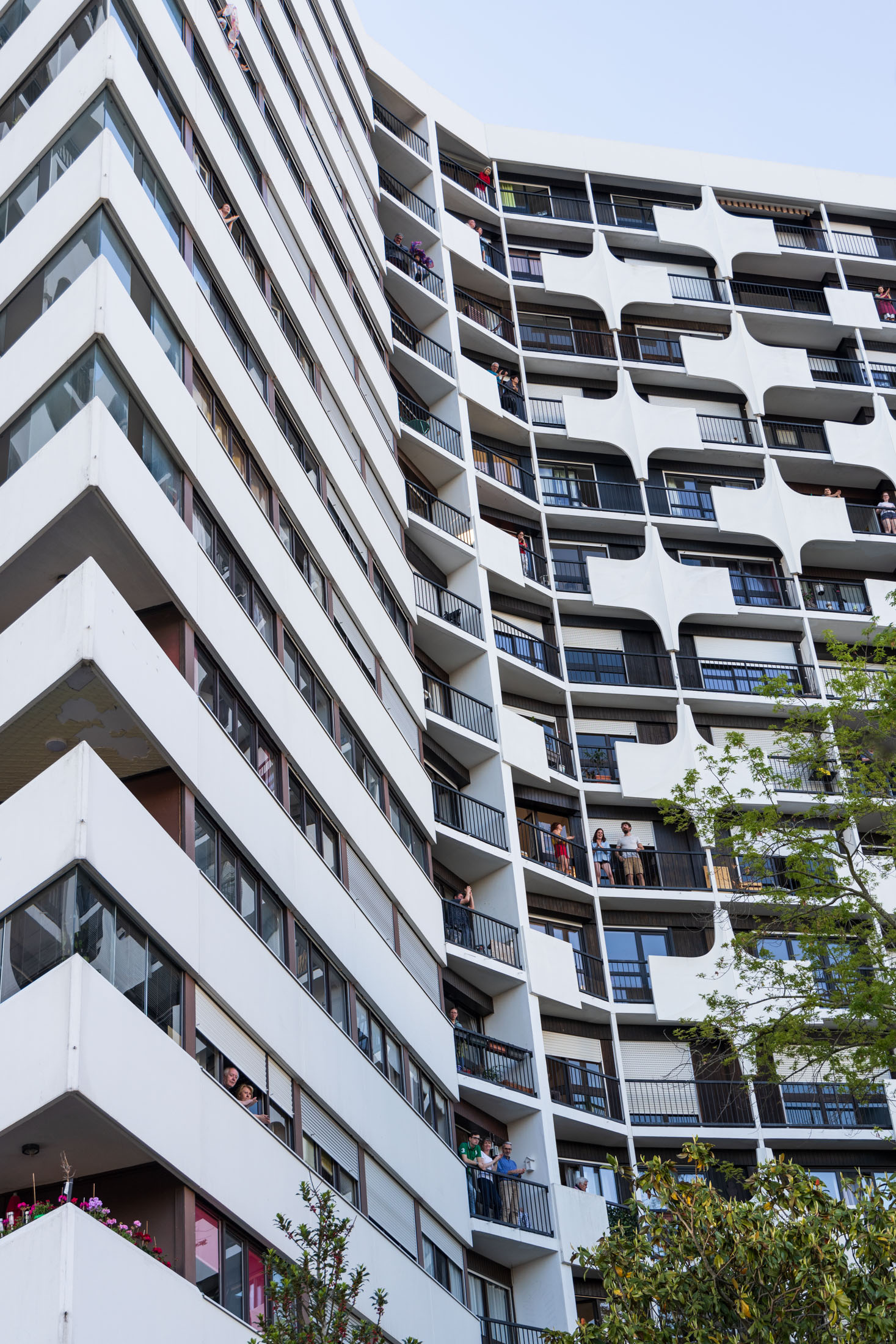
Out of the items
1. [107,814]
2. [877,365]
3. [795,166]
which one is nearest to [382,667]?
[107,814]

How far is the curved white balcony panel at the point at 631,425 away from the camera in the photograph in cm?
4619

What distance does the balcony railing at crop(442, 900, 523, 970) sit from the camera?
34438 mm

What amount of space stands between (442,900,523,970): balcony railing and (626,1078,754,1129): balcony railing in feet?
15.6

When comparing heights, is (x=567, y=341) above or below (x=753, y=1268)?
above

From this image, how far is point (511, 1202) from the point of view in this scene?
32.0m

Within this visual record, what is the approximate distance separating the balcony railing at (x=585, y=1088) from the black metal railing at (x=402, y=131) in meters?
25.8

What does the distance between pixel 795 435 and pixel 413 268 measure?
13.2m

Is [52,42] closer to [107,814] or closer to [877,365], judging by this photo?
[107,814]

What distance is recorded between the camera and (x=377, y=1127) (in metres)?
25.7

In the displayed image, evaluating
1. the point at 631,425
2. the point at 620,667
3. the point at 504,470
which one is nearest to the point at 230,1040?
the point at 620,667

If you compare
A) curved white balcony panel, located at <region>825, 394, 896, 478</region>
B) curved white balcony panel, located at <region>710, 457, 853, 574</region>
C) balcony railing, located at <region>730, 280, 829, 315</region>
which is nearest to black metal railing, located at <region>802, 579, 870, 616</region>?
curved white balcony panel, located at <region>710, 457, 853, 574</region>

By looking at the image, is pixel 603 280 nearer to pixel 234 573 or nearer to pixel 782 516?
pixel 782 516

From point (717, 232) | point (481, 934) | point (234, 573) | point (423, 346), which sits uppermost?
point (717, 232)

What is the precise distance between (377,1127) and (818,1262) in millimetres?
12178
